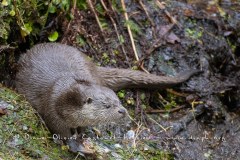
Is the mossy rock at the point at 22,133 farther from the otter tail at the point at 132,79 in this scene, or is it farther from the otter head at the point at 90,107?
the otter tail at the point at 132,79

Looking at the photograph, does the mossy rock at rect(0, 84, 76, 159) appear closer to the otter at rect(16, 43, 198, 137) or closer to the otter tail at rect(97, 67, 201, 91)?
the otter at rect(16, 43, 198, 137)

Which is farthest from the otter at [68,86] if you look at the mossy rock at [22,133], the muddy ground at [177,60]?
the muddy ground at [177,60]

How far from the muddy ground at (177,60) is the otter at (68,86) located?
0.37 meters

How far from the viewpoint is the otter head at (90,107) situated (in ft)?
12.1

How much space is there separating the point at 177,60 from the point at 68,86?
158 centimetres

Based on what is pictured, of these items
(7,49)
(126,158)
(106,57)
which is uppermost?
(7,49)

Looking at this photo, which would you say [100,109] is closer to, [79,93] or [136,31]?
[79,93]

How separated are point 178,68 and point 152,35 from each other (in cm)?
43

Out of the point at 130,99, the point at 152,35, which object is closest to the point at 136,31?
the point at 152,35

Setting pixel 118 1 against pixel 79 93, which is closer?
pixel 79 93

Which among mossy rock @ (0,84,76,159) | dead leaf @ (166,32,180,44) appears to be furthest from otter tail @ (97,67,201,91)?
mossy rock @ (0,84,76,159)

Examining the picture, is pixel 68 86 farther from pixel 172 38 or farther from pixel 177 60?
pixel 172 38

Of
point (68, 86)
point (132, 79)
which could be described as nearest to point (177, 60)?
point (132, 79)

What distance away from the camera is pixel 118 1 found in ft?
17.5
